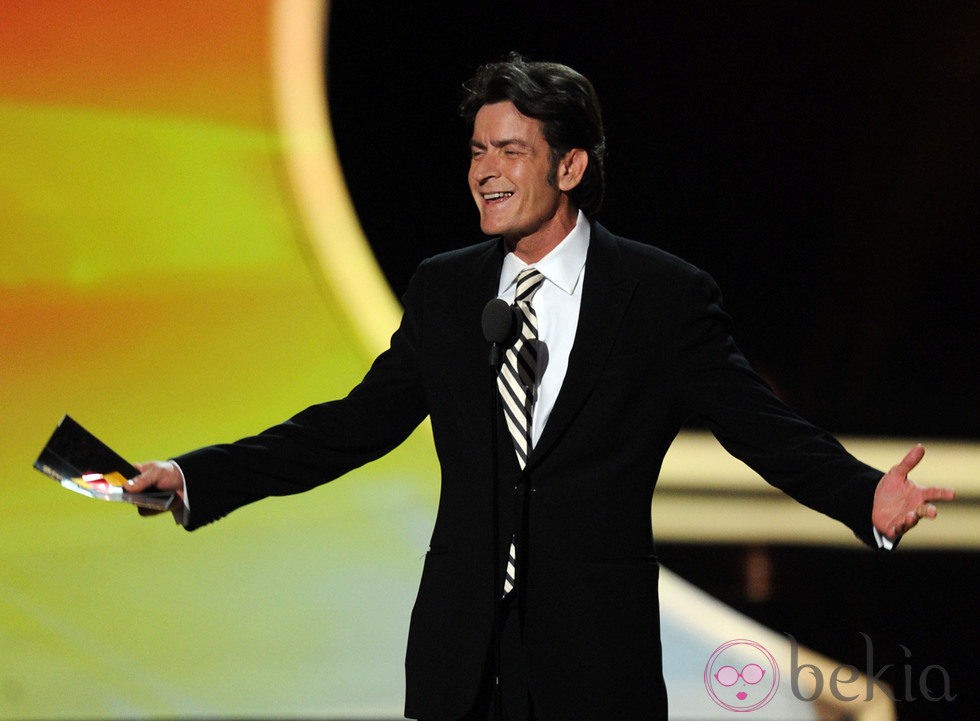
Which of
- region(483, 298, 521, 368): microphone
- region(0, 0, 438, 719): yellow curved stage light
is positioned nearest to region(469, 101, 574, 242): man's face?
region(483, 298, 521, 368): microphone

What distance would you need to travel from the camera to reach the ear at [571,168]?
2180 millimetres

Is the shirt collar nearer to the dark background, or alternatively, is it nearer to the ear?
the ear

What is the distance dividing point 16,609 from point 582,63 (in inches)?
84.6

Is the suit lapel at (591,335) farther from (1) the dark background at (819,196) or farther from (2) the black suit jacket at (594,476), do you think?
(1) the dark background at (819,196)

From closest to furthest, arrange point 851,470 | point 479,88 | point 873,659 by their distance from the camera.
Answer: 1. point 851,470
2. point 479,88
3. point 873,659

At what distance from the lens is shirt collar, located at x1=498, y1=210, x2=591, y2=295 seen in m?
2.07

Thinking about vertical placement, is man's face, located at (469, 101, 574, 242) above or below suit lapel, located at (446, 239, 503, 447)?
above

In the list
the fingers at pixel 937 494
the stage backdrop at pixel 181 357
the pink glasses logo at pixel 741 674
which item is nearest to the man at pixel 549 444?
the fingers at pixel 937 494

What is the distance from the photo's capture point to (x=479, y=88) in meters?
2.18

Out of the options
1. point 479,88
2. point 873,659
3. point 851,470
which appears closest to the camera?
point 851,470

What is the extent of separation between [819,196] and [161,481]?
6.82 feet

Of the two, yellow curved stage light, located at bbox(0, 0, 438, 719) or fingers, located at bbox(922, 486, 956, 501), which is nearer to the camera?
fingers, located at bbox(922, 486, 956, 501)

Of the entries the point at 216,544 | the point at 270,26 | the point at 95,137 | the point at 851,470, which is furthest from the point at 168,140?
the point at 851,470

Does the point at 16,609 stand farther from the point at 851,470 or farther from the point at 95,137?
the point at 851,470
